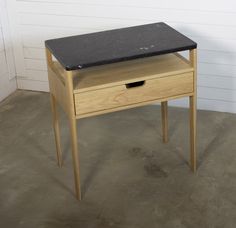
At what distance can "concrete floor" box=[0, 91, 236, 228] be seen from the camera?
7.25ft

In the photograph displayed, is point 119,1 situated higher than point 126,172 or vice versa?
point 119,1

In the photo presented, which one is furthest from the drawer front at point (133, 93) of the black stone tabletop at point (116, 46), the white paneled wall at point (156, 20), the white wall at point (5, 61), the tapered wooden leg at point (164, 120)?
the white wall at point (5, 61)

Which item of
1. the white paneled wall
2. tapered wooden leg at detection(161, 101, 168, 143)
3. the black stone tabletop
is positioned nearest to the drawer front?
the black stone tabletop

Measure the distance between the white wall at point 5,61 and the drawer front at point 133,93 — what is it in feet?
4.46

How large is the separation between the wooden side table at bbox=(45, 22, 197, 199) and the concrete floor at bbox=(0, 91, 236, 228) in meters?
0.17

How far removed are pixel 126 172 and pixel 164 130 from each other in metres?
0.37

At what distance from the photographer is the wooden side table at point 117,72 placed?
2.12 m

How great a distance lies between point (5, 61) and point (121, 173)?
4.27 feet

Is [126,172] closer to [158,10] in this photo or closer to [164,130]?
[164,130]

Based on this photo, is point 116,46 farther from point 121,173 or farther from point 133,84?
point 121,173

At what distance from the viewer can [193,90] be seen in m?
2.30

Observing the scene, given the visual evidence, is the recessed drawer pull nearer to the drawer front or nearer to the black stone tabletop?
the drawer front

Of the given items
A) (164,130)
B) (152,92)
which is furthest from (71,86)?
(164,130)

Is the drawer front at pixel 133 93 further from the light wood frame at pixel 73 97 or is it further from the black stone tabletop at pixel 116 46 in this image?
the black stone tabletop at pixel 116 46
